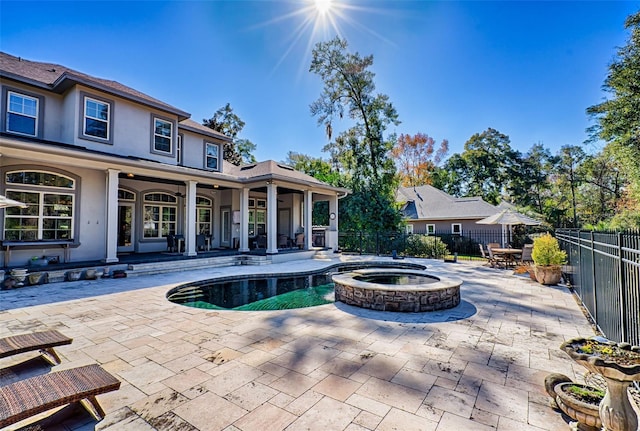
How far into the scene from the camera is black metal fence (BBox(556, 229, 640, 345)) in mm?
3010

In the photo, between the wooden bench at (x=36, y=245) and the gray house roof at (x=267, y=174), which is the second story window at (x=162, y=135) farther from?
the wooden bench at (x=36, y=245)

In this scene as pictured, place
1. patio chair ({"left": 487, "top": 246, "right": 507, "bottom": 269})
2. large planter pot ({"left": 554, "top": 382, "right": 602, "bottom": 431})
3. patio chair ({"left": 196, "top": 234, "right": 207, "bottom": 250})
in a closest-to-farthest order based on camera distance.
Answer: large planter pot ({"left": 554, "top": 382, "right": 602, "bottom": 431}) → patio chair ({"left": 487, "top": 246, "right": 507, "bottom": 269}) → patio chair ({"left": 196, "top": 234, "right": 207, "bottom": 250})

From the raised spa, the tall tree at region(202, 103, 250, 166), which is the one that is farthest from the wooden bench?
the tall tree at region(202, 103, 250, 166)

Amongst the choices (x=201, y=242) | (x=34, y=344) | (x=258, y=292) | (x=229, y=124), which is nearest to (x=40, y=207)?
(x=201, y=242)

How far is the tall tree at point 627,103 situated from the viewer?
1438 cm

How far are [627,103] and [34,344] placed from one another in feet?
75.4

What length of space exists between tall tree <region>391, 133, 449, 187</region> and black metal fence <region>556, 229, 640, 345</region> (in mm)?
27578

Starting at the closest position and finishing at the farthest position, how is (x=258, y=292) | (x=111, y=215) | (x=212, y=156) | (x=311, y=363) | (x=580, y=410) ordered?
(x=580, y=410) < (x=311, y=363) < (x=258, y=292) < (x=111, y=215) < (x=212, y=156)

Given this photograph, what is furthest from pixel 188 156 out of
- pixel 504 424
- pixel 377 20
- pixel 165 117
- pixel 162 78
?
pixel 504 424

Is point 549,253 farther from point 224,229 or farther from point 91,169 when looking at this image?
point 91,169

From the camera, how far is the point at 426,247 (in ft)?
52.1

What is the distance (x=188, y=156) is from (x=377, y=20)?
10369 mm

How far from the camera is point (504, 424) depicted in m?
2.37

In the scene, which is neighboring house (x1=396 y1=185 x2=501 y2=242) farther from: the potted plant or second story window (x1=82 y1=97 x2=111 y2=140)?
second story window (x1=82 y1=97 x2=111 y2=140)
